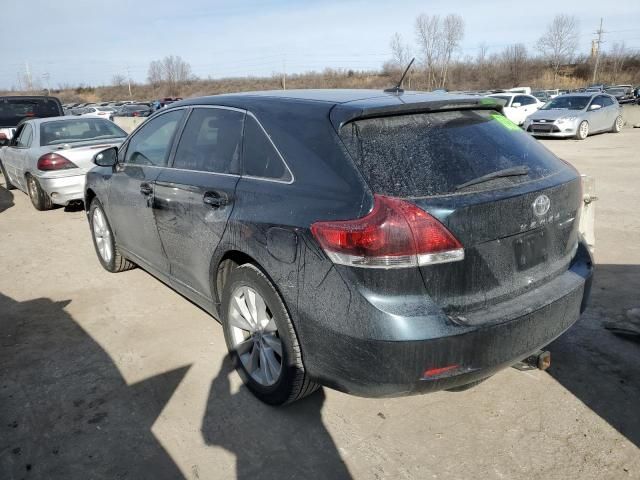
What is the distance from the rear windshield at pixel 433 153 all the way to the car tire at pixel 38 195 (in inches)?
282

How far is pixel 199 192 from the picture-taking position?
323cm

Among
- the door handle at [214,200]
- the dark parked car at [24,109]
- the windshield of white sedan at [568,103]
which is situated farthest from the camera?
the windshield of white sedan at [568,103]

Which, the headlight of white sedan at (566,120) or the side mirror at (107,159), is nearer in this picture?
the side mirror at (107,159)

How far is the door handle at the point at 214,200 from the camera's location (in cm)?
301

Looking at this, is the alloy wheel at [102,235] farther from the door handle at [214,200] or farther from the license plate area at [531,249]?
the license plate area at [531,249]

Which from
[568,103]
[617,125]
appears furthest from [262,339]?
[617,125]

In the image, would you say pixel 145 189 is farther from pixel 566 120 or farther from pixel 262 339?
pixel 566 120

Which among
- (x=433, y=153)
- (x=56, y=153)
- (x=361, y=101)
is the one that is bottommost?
(x=56, y=153)

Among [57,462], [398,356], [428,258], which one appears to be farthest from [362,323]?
[57,462]

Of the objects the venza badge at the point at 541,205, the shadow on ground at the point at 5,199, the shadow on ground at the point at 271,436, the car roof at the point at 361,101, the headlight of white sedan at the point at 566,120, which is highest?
the car roof at the point at 361,101

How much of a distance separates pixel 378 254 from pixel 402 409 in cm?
118

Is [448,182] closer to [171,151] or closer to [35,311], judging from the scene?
[171,151]

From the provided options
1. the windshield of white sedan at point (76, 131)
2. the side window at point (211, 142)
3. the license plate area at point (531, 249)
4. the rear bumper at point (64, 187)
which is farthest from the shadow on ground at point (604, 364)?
the windshield of white sedan at point (76, 131)

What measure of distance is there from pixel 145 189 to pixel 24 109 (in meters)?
11.2
